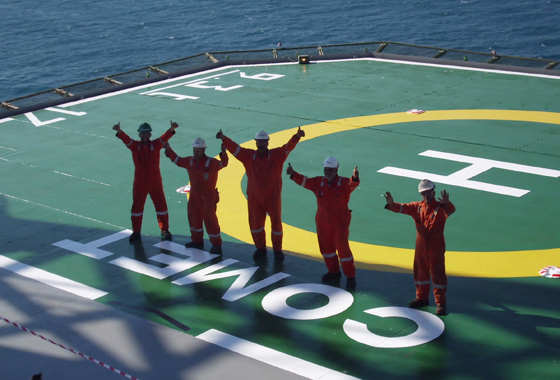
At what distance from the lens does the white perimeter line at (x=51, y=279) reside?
10.6 meters

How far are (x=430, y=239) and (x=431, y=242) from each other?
0.04 meters

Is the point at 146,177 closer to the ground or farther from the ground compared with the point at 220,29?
closer to the ground

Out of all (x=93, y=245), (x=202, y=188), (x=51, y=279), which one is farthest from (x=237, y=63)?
(x=51, y=279)

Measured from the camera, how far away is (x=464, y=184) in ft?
47.4

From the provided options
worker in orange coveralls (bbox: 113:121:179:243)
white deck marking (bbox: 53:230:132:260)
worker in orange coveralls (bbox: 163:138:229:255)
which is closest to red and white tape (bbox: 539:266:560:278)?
worker in orange coveralls (bbox: 163:138:229:255)

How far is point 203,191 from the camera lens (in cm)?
1152

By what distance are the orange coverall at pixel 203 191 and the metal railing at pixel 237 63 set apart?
11955 mm

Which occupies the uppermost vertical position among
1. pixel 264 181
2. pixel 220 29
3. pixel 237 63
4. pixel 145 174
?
pixel 220 29

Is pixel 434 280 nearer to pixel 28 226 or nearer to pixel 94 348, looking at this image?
pixel 94 348

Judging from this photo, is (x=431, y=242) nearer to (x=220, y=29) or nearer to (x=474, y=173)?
(x=474, y=173)

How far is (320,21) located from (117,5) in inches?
1041

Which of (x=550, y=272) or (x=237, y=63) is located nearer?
(x=550, y=272)

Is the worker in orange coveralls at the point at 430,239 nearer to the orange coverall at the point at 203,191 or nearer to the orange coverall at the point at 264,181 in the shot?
the orange coverall at the point at 264,181

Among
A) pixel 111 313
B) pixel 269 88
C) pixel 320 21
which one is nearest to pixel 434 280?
pixel 111 313
